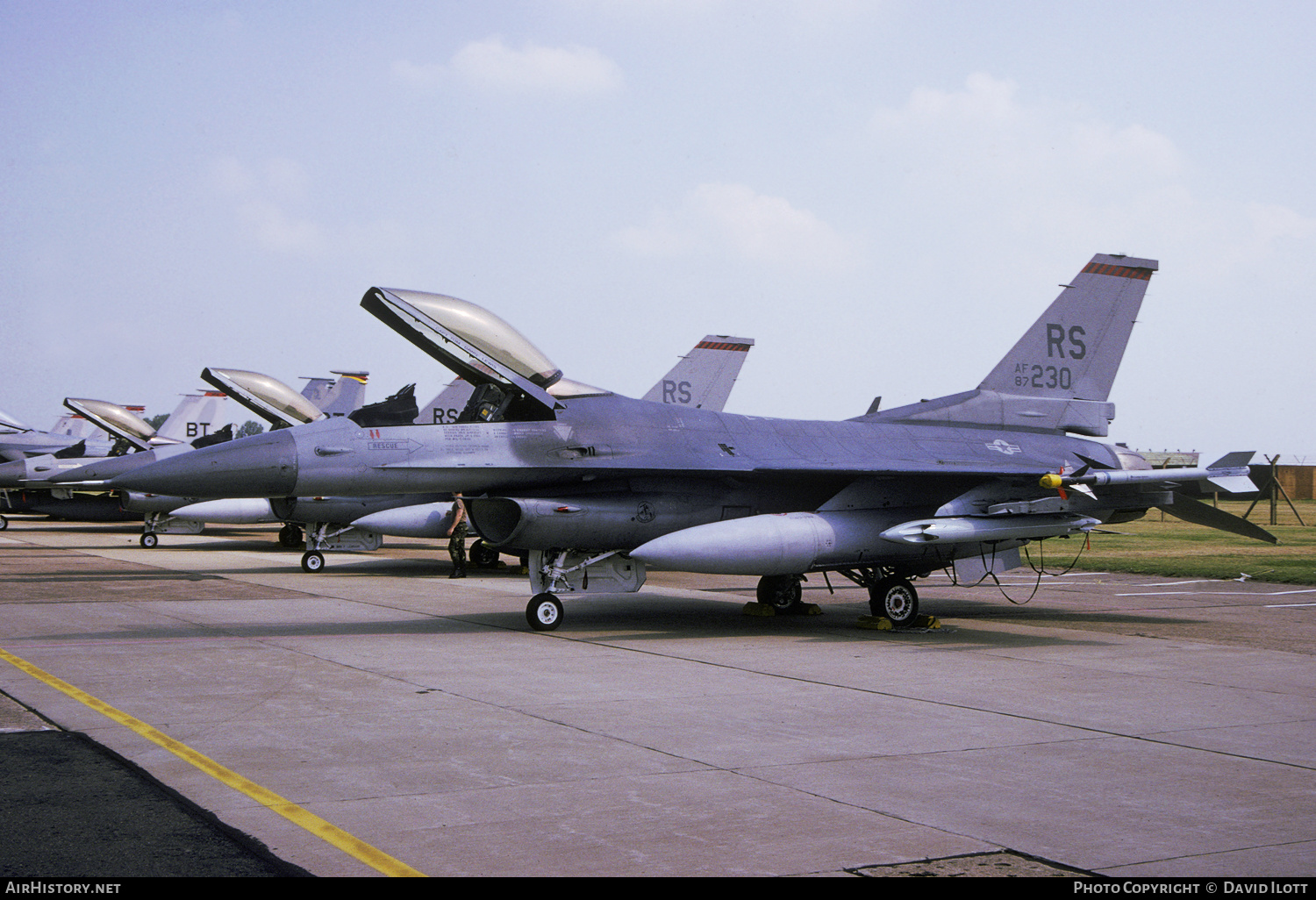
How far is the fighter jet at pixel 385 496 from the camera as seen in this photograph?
63.3 ft

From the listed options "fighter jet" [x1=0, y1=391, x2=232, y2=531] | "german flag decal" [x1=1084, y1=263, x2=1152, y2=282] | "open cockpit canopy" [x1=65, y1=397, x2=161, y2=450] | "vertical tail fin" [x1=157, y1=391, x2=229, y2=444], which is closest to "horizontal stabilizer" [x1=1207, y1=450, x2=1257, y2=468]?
"german flag decal" [x1=1084, y1=263, x2=1152, y2=282]

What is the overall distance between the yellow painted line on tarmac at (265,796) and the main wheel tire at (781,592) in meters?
8.49

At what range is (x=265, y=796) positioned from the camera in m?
5.33

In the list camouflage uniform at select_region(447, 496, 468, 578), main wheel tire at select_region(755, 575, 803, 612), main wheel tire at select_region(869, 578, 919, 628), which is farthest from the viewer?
camouflage uniform at select_region(447, 496, 468, 578)

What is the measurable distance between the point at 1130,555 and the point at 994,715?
61.8ft

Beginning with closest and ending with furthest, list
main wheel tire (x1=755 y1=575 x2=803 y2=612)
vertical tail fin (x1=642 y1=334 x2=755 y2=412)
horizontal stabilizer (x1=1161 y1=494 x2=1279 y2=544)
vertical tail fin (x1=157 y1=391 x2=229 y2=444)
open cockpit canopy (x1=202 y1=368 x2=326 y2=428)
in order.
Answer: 1. horizontal stabilizer (x1=1161 y1=494 x2=1279 y2=544)
2. main wheel tire (x1=755 y1=575 x2=803 y2=612)
3. open cockpit canopy (x1=202 y1=368 x2=326 y2=428)
4. vertical tail fin (x1=642 y1=334 x2=755 y2=412)
5. vertical tail fin (x1=157 y1=391 x2=229 y2=444)

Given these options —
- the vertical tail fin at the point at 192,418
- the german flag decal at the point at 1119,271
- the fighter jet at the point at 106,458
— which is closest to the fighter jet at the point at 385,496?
the fighter jet at the point at 106,458

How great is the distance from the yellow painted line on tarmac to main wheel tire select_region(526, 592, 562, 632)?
4.91 metres

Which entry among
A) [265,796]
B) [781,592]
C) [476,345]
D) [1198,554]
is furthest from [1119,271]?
[265,796]

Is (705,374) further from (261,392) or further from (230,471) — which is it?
(230,471)

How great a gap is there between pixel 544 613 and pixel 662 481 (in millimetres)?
1960

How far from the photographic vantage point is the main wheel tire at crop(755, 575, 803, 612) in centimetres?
1438

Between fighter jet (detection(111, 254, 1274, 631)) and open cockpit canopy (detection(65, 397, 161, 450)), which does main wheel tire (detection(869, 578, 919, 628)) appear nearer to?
fighter jet (detection(111, 254, 1274, 631))

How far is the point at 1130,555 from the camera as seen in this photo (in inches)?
970
